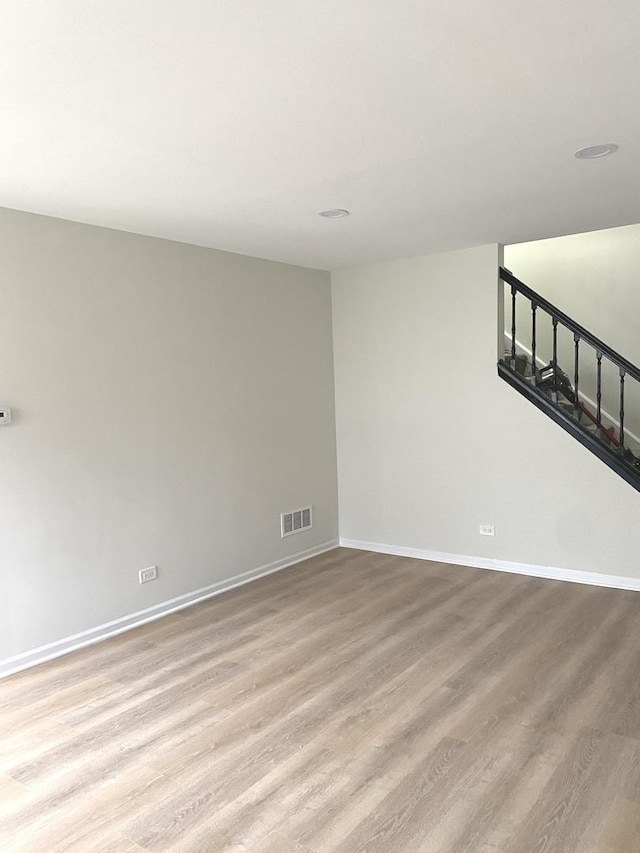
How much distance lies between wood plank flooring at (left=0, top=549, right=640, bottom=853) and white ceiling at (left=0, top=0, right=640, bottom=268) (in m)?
2.61

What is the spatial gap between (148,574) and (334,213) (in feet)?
8.77

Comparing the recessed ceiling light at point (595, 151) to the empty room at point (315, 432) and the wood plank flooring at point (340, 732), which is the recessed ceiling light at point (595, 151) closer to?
the empty room at point (315, 432)

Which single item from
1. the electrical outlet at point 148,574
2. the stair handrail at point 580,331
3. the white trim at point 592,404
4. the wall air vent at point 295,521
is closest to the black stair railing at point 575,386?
the stair handrail at point 580,331

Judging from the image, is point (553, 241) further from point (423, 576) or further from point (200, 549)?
point (200, 549)

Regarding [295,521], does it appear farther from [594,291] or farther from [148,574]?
[594,291]

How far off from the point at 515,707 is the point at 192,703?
5.22 feet

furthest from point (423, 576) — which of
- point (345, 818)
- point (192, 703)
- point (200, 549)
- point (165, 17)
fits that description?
point (165, 17)

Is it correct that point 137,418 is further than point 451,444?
No

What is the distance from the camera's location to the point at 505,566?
17.4ft

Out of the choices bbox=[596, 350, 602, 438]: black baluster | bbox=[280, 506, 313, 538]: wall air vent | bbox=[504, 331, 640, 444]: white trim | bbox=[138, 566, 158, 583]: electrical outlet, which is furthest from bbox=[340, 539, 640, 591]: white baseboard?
bbox=[138, 566, 158, 583]: electrical outlet

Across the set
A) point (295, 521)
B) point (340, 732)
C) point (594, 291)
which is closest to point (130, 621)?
point (295, 521)

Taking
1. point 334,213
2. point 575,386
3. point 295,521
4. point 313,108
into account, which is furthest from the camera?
point 295,521

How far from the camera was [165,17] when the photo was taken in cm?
183

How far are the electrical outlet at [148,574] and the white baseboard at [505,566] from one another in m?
2.22
